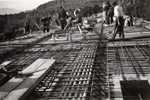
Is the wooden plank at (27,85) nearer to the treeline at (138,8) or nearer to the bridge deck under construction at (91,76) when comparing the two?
the bridge deck under construction at (91,76)

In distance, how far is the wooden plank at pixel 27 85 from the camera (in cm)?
333

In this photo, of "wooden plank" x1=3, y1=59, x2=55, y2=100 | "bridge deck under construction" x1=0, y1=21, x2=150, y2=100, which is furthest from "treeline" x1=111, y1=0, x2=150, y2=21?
"wooden plank" x1=3, y1=59, x2=55, y2=100

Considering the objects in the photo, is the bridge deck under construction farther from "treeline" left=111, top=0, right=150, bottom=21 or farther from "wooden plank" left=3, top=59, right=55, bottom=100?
"treeline" left=111, top=0, right=150, bottom=21

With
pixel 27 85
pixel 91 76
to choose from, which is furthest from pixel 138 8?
pixel 27 85

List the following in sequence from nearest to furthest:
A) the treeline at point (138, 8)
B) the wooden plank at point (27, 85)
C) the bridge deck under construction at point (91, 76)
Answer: the wooden plank at point (27, 85), the bridge deck under construction at point (91, 76), the treeline at point (138, 8)

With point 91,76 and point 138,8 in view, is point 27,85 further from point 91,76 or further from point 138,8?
point 138,8

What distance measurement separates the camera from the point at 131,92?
15.7ft

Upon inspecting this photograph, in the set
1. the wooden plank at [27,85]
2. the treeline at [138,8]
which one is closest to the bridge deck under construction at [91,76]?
the wooden plank at [27,85]

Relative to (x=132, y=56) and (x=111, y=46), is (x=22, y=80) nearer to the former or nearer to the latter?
(x=132, y=56)

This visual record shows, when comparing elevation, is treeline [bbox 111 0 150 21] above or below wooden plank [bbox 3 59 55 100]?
above

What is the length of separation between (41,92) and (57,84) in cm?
49

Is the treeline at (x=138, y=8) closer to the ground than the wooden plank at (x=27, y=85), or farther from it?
farther from it

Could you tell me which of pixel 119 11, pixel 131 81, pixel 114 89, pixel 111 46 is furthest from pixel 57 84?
pixel 119 11

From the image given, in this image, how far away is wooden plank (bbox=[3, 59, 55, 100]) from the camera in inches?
131
